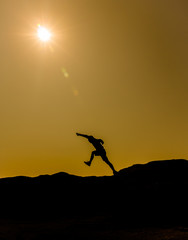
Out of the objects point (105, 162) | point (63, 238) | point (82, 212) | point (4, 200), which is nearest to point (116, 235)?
point (63, 238)

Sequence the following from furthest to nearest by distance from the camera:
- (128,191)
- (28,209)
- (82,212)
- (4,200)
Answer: (4,200) < (28,209) < (82,212) < (128,191)

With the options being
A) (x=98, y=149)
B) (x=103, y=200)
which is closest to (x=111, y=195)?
(x=103, y=200)

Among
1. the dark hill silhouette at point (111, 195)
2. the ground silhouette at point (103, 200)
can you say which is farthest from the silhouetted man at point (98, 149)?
the ground silhouette at point (103, 200)

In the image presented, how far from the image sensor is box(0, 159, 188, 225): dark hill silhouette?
1334 cm

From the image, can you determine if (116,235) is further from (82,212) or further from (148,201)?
(82,212)

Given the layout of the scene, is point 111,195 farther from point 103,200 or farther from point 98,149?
point 98,149

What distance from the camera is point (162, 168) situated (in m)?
17.4

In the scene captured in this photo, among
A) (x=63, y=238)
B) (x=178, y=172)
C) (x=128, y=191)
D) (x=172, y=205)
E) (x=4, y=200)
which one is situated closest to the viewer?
(x=63, y=238)

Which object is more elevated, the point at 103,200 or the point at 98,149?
the point at 98,149

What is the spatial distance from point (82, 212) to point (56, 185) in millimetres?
4506

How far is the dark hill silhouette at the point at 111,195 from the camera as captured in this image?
1334cm

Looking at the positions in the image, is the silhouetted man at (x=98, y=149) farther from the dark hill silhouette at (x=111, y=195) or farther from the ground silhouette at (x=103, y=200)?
the ground silhouette at (x=103, y=200)

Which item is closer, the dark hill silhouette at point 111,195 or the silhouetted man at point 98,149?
the silhouetted man at point 98,149

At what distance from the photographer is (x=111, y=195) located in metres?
17.6
